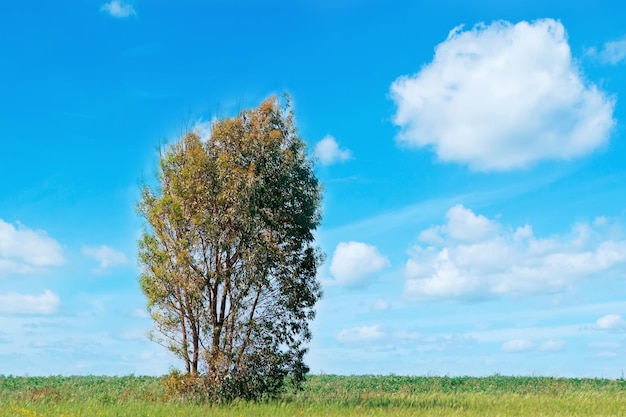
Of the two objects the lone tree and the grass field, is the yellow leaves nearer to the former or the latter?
the lone tree

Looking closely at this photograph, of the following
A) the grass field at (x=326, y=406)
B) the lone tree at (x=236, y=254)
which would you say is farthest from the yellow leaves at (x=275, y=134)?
the grass field at (x=326, y=406)

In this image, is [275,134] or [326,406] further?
[275,134]

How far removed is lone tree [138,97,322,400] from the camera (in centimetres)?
2319

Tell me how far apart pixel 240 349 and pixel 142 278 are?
428 centimetres

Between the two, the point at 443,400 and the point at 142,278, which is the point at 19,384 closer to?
the point at 142,278

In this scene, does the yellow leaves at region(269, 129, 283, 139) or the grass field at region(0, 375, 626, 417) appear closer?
the grass field at region(0, 375, 626, 417)

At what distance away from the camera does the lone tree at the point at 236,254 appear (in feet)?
76.1

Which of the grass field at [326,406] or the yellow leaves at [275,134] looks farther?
the yellow leaves at [275,134]

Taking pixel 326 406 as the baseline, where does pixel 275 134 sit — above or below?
above

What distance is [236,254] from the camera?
23.5 metres

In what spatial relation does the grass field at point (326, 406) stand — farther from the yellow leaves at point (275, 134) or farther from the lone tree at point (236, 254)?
the yellow leaves at point (275, 134)

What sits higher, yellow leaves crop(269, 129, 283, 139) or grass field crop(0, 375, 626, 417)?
yellow leaves crop(269, 129, 283, 139)

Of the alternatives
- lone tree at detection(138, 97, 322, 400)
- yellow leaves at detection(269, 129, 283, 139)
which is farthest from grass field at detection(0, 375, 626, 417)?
yellow leaves at detection(269, 129, 283, 139)

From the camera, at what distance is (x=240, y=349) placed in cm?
2323
